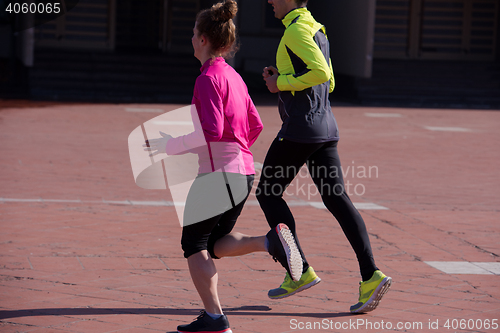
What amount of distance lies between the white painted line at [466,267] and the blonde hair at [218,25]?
2275 mm

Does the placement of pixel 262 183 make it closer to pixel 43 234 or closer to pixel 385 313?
pixel 385 313

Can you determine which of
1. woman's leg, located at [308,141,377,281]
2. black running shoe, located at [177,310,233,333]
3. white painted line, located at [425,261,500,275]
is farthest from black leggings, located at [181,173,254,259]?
white painted line, located at [425,261,500,275]

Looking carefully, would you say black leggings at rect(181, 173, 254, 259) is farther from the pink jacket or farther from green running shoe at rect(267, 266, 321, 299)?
green running shoe at rect(267, 266, 321, 299)

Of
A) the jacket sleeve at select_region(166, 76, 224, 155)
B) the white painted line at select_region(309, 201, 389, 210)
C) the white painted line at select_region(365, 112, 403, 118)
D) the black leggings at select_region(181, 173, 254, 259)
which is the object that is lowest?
the white painted line at select_region(365, 112, 403, 118)

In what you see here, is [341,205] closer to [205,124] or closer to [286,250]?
Result: [286,250]

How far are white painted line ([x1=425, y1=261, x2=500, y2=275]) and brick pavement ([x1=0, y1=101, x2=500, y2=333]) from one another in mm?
83

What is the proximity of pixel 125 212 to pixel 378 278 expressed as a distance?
294cm

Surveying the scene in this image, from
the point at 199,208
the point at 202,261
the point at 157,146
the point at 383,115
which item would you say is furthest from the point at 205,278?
the point at 383,115

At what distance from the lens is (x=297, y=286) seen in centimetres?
362

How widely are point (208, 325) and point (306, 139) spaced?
109 cm

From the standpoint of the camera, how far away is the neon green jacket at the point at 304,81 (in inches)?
134

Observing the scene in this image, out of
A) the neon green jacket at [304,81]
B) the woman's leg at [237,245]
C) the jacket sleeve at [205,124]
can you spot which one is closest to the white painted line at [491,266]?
the neon green jacket at [304,81]

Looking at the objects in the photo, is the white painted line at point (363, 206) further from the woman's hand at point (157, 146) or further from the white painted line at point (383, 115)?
the white painted line at point (383, 115)

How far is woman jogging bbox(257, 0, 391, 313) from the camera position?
342 centimetres
